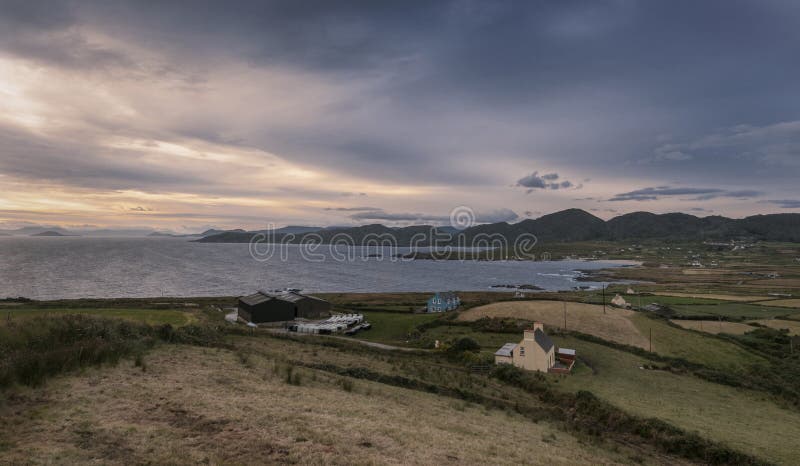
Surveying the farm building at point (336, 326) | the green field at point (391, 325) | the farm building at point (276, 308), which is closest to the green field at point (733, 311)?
the green field at point (391, 325)

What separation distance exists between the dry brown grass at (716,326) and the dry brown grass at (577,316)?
29.4ft

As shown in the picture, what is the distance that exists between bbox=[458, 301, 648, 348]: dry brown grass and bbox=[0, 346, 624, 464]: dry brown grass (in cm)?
3741

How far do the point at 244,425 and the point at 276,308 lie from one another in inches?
1937

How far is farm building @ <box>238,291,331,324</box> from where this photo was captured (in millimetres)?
58156

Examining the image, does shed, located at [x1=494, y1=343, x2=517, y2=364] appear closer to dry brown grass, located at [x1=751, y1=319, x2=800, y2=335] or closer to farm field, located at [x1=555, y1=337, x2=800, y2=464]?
farm field, located at [x1=555, y1=337, x2=800, y2=464]

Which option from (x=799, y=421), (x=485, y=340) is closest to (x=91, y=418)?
(x=799, y=421)

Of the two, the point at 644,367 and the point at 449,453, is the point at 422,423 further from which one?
the point at 644,367

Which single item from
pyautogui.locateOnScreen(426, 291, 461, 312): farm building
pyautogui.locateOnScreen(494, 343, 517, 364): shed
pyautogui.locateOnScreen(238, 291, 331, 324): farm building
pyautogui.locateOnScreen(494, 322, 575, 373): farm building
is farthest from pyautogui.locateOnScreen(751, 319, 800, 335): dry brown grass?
pyautogui.locateOnScreen(238, 291, 331, 324): farm building

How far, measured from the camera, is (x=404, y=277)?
15412cm

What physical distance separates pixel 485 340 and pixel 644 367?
1576 cm

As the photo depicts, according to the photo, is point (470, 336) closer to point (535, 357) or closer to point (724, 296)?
point (535, 357)

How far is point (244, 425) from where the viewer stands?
1242cm

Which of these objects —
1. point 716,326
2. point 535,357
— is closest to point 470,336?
point 535,357

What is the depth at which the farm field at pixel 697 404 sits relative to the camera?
19.6 m
